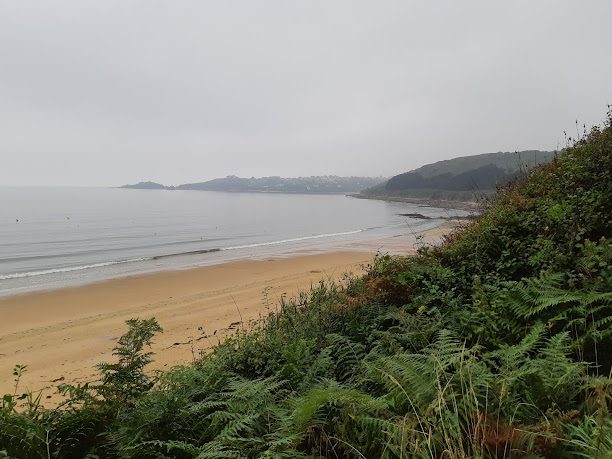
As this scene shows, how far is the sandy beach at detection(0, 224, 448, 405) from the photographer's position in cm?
871

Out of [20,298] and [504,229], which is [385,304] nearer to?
[504,229]

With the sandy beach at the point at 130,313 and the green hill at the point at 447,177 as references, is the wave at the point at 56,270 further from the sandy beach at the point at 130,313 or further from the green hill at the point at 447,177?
the green hill at the point at 447,177

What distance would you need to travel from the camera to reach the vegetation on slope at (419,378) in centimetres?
227

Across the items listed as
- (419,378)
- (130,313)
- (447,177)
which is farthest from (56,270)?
(447,177)

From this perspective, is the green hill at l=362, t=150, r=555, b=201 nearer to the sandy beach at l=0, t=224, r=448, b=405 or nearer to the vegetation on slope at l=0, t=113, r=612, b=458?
the sandy beach at l=0, t=224, r=448, b=405

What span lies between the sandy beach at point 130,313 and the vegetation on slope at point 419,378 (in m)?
2.44

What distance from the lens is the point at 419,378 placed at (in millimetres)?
2734

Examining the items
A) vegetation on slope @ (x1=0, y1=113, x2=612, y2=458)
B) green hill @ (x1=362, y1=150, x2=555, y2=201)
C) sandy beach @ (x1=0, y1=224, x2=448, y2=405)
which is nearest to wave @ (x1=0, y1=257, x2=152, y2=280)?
sandy beach @ (x1=0, y1=224, x2=448, y2=405)

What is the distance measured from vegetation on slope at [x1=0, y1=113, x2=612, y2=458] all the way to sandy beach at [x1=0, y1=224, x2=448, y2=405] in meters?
2.44

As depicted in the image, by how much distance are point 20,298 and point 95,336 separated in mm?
7385

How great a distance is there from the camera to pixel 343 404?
2.81 meters

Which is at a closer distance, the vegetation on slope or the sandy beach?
the vegetation on slope

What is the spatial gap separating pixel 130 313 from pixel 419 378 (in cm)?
1257

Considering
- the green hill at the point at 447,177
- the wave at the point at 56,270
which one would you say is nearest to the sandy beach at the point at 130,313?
the wave at the point at 56,270
